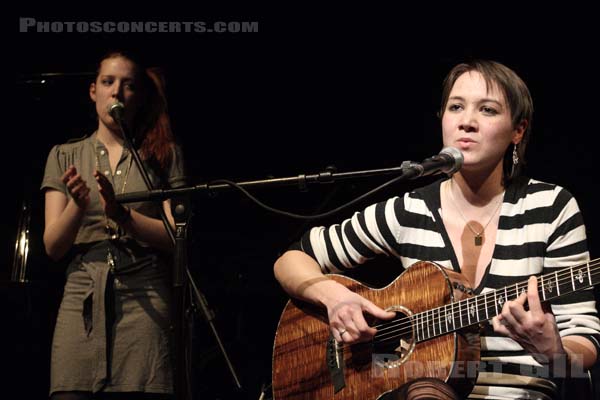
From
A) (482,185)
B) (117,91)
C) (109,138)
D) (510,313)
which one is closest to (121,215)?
(109,138)

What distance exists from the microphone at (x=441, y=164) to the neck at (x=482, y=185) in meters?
0.43

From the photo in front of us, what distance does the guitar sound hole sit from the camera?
2482mm

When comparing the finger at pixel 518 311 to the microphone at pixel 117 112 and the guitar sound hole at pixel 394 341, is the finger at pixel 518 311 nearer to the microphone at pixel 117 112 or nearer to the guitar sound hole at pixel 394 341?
the guitar sound hole at pixel 394 341

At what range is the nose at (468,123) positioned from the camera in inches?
102

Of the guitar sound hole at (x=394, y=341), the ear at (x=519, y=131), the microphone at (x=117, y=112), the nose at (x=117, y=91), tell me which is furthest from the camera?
the nose at (x=117, y=91)

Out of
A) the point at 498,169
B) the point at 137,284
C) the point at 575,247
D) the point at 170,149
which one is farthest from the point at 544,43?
the point at 137,284

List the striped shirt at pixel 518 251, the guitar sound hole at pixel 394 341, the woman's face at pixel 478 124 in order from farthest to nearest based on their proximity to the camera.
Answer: the woman's face at pixel 478 124 → the guitar sound hole at pixel 394 341 → the striped shirt at pixel 518 251

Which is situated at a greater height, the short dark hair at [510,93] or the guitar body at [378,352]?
the short dark hair at [510,93]

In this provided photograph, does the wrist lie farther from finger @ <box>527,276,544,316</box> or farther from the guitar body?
finger @ <box>527,276,544,316</box>

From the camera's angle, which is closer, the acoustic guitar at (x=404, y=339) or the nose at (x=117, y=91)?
the acoustic guitar at (x=404, y=339)

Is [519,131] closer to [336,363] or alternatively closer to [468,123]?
[468,123]

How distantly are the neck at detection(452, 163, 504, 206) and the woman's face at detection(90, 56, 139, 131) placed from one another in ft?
4.97

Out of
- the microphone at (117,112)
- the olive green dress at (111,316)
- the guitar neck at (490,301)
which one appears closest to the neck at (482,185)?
the guitar neck at (490,301)

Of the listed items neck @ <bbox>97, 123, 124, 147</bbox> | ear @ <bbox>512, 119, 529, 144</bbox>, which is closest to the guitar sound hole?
ear @ <bbox>512, 119, 529, 144</bbox>
